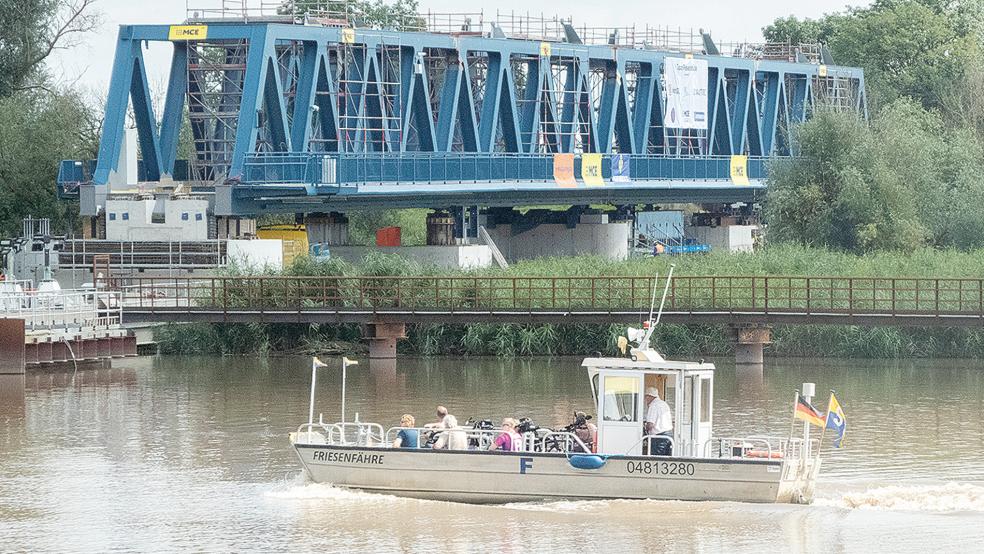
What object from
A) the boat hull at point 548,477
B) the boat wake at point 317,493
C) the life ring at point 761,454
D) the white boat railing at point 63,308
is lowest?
the boat wake at point 317,493

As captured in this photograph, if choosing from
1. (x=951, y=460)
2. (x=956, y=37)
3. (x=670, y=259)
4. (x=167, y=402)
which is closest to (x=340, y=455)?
(x=951, y=460)

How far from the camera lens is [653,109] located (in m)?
88.2

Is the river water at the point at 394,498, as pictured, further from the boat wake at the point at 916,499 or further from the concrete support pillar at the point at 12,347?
the concrete support pillar at the point at 12,347

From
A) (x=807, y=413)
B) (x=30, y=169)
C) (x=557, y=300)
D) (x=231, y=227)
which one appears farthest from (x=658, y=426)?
(x=30, y=169)

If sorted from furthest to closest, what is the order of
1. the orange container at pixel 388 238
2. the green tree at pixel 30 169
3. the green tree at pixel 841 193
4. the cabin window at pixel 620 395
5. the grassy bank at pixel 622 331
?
the green tree at pixel 30 169
the orange container at pixel 388 238
the green tree at pixel 841 193
the grassy bank at pixel 622 331
the cabin window at pixel 620 395

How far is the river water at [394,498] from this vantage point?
27344mm

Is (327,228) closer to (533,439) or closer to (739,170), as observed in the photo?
(739,170)

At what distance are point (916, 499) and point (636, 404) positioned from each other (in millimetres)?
4468

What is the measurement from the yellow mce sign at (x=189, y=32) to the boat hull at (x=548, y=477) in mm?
33284

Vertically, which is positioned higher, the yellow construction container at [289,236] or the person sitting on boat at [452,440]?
the yellow construction container at [289,236]

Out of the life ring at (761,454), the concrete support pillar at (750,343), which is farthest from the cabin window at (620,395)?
the concrete support pillar at (750,343)

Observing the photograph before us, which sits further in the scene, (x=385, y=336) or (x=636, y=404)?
(x=385, y=336)

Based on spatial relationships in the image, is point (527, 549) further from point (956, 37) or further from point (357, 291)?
point (956, 37)

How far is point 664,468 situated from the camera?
94.3ft
